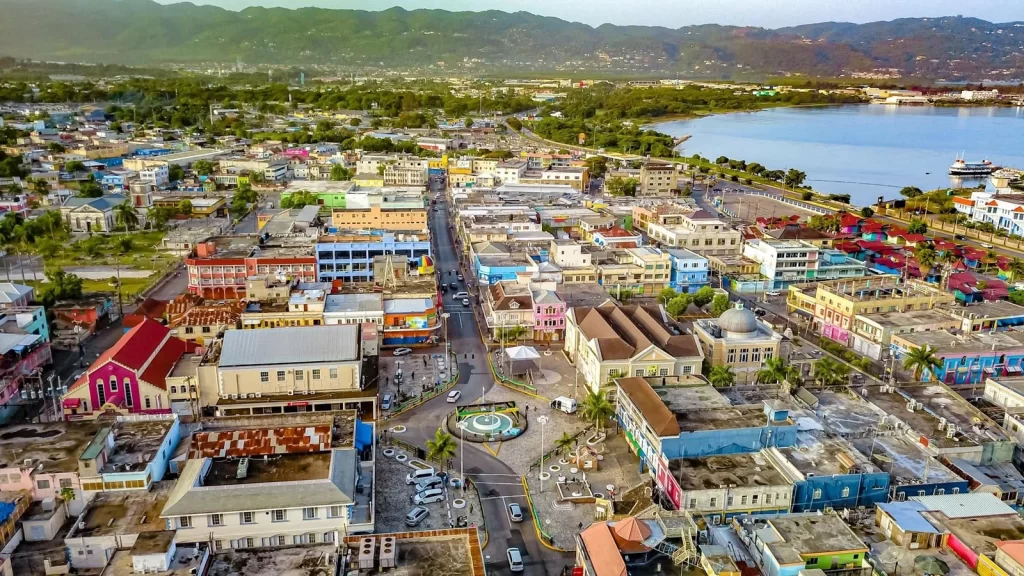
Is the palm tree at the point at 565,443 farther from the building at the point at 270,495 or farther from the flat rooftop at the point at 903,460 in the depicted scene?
the flat rooftop at the point at 903,460

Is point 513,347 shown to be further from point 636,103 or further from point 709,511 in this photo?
point 636,103

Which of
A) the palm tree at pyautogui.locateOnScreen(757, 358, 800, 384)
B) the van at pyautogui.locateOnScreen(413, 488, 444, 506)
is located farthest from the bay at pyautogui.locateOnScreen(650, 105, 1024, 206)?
the van at pyautogui.locateOnScreen(413, 488, 444, 506)

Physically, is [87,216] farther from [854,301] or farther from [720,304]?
[854,301]

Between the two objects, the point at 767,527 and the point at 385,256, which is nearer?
the point at 767,527

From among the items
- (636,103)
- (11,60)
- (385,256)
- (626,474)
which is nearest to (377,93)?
(636,103)

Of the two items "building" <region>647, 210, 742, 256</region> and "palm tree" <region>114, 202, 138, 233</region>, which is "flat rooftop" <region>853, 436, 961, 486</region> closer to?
"building" <region>647, 210, 742, 256</region>

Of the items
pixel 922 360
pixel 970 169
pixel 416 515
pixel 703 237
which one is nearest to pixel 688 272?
pixel 703 237

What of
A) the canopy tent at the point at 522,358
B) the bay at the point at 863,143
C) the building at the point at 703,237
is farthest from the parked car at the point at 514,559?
the bay at the point at 863,143
